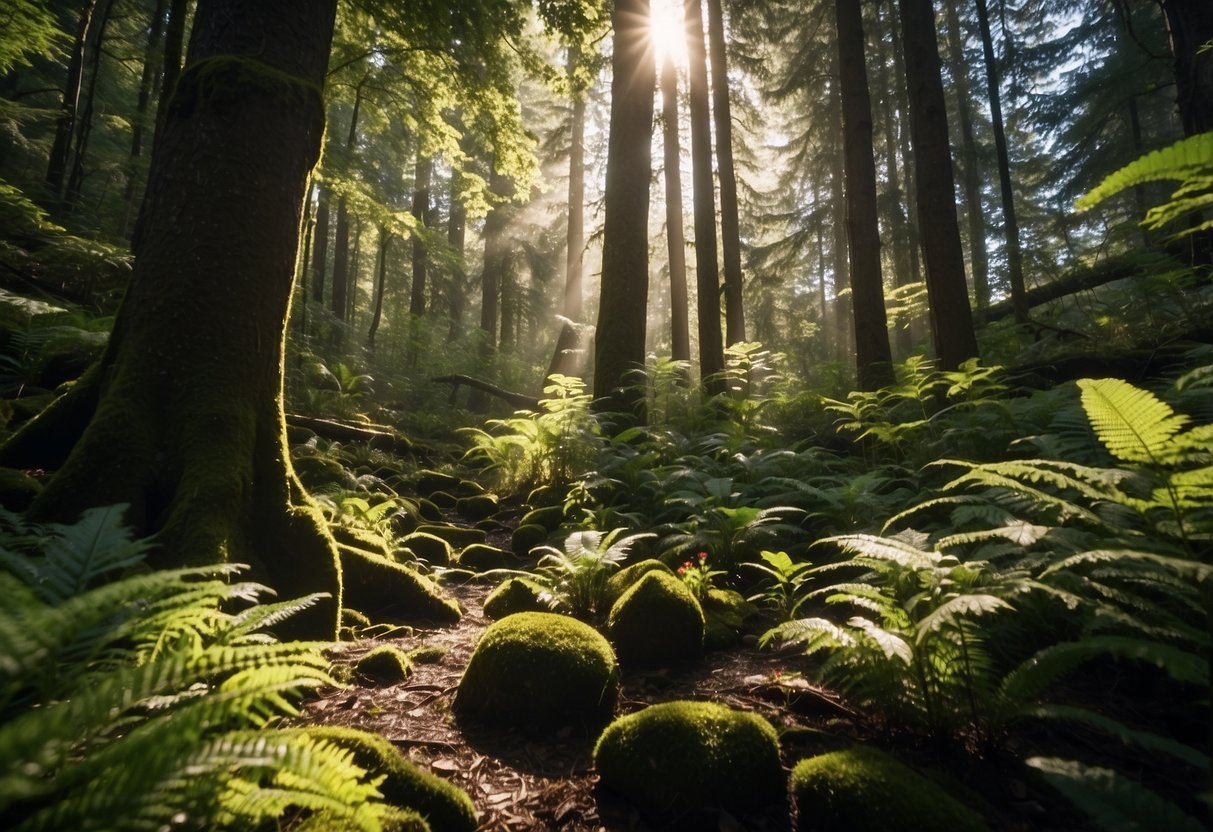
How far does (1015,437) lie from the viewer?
4711 millimetres

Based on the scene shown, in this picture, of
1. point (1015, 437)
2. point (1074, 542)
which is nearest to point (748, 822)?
point (1074, 542)

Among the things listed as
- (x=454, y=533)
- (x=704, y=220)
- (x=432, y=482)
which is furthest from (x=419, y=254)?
(x=454, y=533)

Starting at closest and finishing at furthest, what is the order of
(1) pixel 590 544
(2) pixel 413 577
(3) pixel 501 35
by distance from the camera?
(1) pixel 590 544
(2) pixel 413 577
(3) pixel 501 35

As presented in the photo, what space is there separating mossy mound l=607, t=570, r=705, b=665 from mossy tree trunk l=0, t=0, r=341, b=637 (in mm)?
1884

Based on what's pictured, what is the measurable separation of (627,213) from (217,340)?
6.60 metres

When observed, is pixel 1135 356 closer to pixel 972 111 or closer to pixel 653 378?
pixel 653 378

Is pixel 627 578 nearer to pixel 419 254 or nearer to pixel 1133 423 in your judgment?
pixel 1133 423

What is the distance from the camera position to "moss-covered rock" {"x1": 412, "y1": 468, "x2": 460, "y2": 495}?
27.7 ft

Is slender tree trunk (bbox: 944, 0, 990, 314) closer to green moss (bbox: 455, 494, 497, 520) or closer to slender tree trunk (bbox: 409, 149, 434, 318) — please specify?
green moss (bbox: 455, 494, 497, 520)

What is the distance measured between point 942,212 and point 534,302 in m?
20.9

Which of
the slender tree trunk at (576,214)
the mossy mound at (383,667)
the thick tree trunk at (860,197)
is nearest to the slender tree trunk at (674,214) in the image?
the slender tree trunk at (576,214)

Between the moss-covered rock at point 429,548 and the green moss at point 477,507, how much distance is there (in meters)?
1.89

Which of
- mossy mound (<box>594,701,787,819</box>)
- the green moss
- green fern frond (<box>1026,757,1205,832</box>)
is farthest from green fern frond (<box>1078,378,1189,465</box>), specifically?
the green moss

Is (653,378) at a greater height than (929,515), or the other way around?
(653,378)
